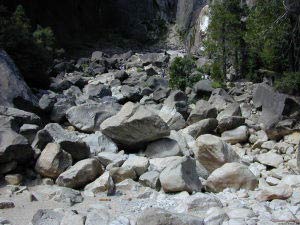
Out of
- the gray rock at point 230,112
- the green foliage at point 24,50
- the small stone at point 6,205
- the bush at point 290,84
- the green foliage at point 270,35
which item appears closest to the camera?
the small stone at point 6,205

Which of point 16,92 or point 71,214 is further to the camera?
point 16,92

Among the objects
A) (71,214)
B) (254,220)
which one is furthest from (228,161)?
(71,214)

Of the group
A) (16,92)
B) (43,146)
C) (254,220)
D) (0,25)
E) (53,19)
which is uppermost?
(53,19)

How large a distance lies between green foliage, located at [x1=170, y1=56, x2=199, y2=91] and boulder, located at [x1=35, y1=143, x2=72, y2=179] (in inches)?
318

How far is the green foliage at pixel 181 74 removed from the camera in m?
15.8

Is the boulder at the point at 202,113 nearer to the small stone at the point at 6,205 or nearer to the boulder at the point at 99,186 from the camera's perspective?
the boulder at the point at 99,186

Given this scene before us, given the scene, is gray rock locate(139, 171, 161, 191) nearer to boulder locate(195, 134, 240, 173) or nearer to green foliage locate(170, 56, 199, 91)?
boulder locate(195, 134, 240, 173)

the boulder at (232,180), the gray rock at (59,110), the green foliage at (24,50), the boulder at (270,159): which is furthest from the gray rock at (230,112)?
the green foliage at (24,50)

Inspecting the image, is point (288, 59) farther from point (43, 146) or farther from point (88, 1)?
point (88, 1)

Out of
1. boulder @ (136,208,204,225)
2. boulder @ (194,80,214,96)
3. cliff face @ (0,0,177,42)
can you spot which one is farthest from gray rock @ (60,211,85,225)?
cliff face @ (0,0,177,42)

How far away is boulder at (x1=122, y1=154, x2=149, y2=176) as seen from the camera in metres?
8.07

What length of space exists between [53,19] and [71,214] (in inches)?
1052

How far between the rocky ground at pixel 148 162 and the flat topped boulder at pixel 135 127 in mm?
19

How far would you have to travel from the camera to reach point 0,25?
1566 cm
